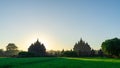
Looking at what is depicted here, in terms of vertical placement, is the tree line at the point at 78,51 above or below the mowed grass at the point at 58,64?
above

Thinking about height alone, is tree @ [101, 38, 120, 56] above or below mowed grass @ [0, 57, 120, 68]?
above

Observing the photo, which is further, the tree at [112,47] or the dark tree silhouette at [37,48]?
the dark tree silhouette at [37,48]

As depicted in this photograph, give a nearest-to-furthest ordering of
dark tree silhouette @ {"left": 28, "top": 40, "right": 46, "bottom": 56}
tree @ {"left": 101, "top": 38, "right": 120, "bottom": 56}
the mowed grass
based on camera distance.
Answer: the mowed grass
tree @ {"left": 101, "top": 38, "right": 120, "bottom": 56}
dark tree silhouette @ {"left": 28, "top": 40, "right": 46, "bottom": 56}

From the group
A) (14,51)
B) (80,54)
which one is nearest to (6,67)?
(80,54)

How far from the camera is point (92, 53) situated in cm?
11788

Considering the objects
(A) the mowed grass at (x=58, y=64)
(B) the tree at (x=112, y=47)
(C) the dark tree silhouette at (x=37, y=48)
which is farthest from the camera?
(C) the dark tree silhouette at (x=37, y=48)

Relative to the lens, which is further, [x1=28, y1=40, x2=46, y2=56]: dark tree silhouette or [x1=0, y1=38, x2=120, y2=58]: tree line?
[x1=28, y1=40, x2=46, y2=56]: dark tree silhouette

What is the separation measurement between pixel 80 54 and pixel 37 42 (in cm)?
2206

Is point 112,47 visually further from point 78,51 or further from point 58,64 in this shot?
point 58,64

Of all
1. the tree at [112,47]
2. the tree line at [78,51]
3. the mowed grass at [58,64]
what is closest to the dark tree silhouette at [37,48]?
the tree line at [78,51]

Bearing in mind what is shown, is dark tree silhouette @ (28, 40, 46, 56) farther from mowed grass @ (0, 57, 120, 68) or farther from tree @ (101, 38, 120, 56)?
mowed grass @ (0, 57, 120, 68)

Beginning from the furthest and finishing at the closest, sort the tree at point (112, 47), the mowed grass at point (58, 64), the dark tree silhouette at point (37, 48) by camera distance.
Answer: the dark tree silhouette at point (37, 48) → the tree at point (112, 47) → the mowed grass at point (58, 64)

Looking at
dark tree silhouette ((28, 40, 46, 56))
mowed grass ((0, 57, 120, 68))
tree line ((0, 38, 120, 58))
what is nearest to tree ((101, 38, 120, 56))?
tree line ((0, 38, 120, 58))

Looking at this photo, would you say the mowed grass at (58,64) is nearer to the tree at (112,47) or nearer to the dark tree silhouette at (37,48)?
the tree at (112,47)
